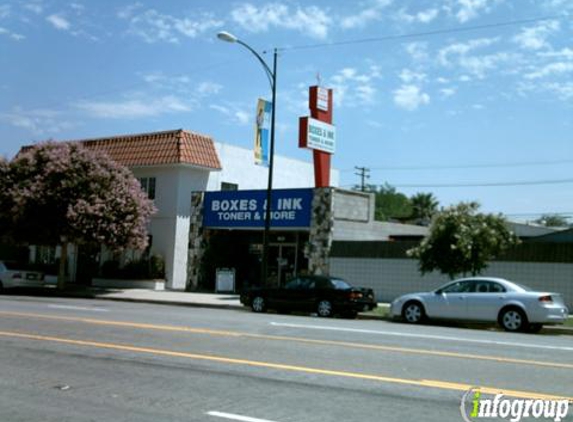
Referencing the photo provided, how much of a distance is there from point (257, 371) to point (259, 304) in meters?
13.0

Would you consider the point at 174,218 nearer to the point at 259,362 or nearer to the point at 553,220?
the point at 259,362

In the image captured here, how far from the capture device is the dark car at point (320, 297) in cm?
2092

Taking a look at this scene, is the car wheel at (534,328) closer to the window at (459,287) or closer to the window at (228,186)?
the window at (459,287)

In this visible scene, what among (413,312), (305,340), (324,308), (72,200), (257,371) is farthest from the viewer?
(72,200)

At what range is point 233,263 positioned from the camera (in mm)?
34094

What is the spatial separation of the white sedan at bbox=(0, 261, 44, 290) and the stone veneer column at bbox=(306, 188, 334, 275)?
1205cm

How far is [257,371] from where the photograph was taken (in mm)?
9609

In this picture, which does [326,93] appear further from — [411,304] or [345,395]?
[345,395]

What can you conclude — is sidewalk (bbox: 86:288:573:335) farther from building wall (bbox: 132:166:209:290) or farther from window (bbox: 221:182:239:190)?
window (bbox: 221:182:239:190)

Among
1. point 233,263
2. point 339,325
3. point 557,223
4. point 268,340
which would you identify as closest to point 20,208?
point 233,263

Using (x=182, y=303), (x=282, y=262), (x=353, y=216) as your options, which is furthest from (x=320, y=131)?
(x=182, y=303)

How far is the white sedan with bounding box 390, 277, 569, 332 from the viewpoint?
1748 centimetres

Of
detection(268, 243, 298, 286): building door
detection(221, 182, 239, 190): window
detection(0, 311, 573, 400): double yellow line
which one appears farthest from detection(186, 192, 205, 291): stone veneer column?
detection(0, 311, 573, 400): double yellow line

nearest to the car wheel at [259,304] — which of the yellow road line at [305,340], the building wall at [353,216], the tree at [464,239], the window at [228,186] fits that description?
the tree at [464,239]
